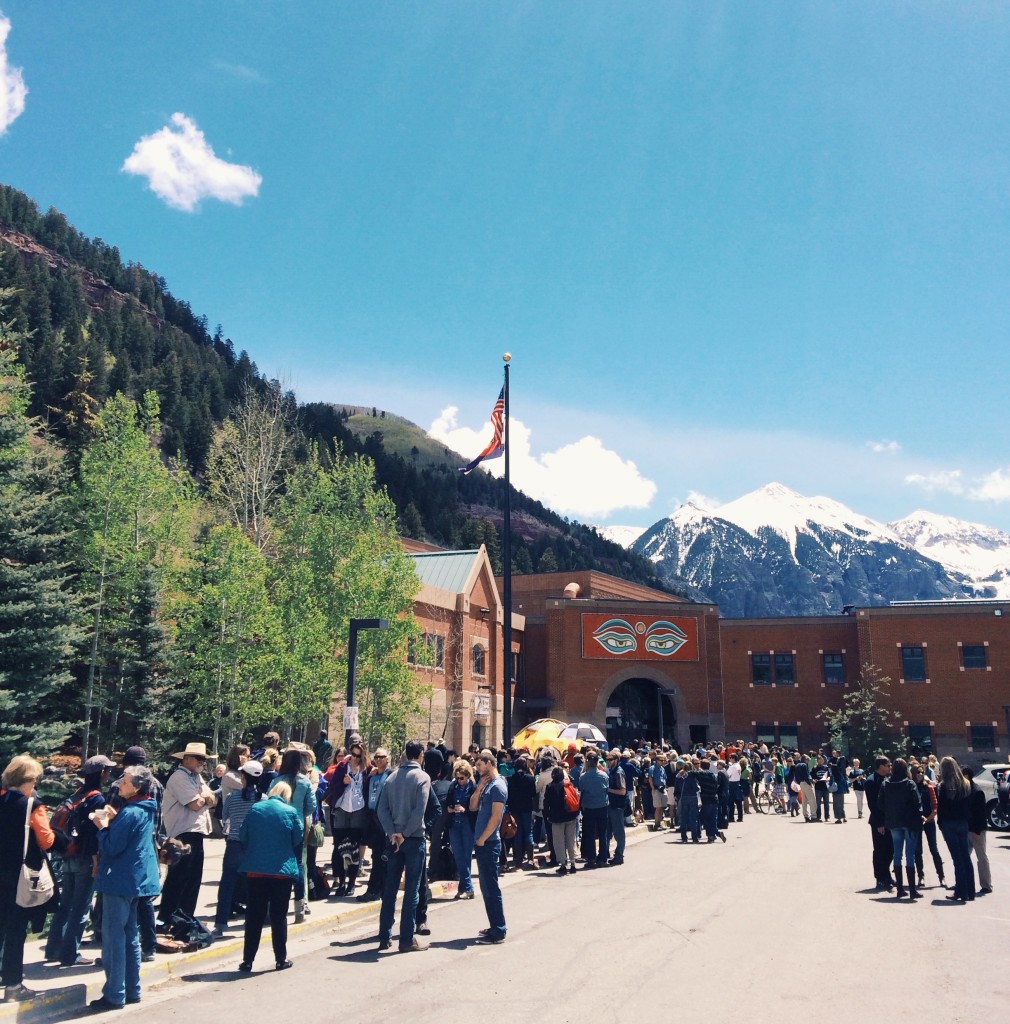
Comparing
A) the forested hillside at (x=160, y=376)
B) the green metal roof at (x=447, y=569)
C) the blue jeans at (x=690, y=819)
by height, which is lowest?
the blue jeans at (x=690, y=819)

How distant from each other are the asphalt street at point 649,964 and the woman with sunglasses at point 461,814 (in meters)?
0.67

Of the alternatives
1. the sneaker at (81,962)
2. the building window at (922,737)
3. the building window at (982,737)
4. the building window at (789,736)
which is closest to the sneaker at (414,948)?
the sneaker at (81,962)

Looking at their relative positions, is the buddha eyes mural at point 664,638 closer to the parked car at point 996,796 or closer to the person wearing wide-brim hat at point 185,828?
the parked car at point 996,796

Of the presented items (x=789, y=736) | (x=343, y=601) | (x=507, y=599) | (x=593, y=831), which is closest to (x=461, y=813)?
(x=593, y=831)

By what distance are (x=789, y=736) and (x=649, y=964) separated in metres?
47.8

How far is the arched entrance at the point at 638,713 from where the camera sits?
51.3 m

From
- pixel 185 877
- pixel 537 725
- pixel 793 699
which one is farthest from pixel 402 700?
pixel 793 699

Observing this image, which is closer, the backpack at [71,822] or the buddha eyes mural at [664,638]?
the backpack at [71,822]

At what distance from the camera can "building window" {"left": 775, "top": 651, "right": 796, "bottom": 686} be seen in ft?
173

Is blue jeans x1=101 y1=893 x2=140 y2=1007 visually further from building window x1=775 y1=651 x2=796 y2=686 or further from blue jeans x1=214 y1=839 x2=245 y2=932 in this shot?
building window x1=775 y1=651 x2=796 y2=686

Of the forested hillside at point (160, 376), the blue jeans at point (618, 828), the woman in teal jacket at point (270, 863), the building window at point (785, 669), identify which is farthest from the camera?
the forested hillside at point (160, 376)

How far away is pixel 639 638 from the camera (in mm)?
51500

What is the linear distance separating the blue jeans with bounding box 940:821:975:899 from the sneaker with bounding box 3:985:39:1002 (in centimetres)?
1024

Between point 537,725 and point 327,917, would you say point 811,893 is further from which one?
point 537,725
